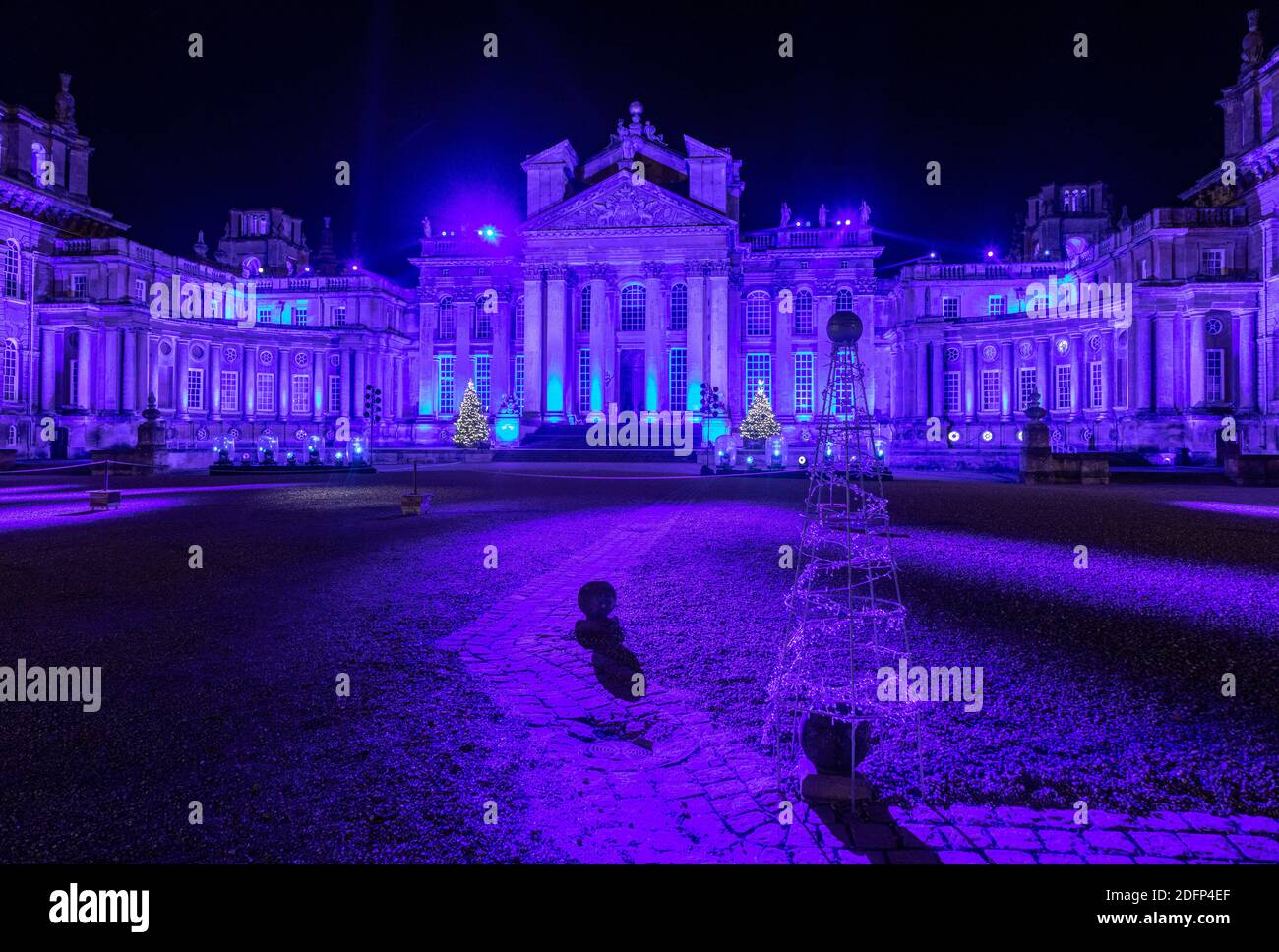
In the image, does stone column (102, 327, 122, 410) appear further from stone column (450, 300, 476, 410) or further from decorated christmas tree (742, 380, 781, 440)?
decorated christmas tree (742, 380, 781, 440)

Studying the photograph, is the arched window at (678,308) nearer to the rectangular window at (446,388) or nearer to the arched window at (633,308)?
Result: the arched window at (633,308)

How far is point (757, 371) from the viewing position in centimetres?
5019

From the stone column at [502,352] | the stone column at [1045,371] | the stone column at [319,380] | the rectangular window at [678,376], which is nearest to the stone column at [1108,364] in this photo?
the stone column at [1045,371]

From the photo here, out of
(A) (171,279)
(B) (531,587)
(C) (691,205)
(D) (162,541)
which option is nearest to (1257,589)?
(B) (531,587)

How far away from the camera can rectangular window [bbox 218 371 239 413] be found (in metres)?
51.8

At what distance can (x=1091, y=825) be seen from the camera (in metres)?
2.99

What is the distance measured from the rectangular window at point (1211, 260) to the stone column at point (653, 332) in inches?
1177

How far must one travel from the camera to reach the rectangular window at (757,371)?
49.8 m

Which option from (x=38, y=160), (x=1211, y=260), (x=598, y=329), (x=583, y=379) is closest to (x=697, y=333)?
(x=598, y=329)

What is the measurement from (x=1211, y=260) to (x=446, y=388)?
47.4 metres

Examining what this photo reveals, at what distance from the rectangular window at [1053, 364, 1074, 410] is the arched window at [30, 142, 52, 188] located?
62.7 metres

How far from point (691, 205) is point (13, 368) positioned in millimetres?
40259
